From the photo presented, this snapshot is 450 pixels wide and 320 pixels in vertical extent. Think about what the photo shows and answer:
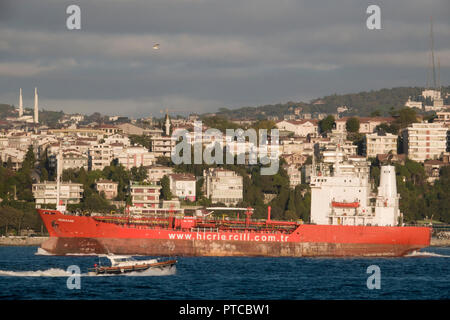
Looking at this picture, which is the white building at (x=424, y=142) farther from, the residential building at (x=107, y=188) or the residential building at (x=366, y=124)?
the residential building at (x=107, y=188)

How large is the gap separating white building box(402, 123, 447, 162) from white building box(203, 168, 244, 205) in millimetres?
32569

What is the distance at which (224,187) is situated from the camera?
118625mm

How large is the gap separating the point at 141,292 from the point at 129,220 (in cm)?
2296

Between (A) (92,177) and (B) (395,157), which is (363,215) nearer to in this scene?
(A) (92,177)

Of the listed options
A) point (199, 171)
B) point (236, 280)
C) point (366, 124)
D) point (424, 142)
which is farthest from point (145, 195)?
point (366, 124)

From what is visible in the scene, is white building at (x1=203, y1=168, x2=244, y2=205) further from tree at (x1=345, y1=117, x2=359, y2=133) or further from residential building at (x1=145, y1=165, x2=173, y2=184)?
tree at (x1=345, y1=117, x2=359, y2=133)

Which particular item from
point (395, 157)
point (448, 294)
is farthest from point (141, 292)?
point (395, 157)

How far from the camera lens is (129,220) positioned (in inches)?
2852

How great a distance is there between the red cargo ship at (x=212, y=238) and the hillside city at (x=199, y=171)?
854 cm

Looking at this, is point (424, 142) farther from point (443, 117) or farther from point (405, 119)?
point (443, 117)

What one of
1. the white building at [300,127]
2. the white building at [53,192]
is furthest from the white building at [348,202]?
the white building at [300,127]

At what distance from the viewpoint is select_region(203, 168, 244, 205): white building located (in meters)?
118

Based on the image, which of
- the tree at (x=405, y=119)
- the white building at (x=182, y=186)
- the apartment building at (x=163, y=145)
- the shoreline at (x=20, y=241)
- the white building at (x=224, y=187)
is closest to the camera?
the shoreline at (x=20, y=241)

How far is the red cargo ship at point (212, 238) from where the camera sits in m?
70.4
